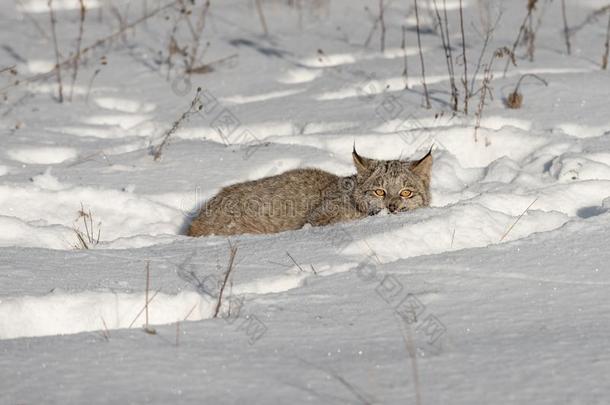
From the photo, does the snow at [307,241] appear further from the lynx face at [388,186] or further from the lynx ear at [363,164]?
the lynx ear at [363,164]

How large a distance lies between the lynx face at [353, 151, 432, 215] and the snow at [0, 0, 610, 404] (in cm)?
27

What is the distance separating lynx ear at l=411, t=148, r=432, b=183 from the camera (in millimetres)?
5086

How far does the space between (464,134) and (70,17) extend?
5905 mm

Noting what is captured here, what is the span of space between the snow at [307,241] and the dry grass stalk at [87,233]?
0.03m

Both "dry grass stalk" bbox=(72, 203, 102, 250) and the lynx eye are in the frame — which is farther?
the lynx eye

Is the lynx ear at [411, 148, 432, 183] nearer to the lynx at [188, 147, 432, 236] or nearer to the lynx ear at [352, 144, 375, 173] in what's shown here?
the lynx at [188, 147, 432, 236]

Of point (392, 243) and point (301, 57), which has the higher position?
point (392, 243)

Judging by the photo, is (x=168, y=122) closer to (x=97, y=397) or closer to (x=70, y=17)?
(x=70, y=17)

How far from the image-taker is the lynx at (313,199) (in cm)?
502

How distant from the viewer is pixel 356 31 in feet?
30.9

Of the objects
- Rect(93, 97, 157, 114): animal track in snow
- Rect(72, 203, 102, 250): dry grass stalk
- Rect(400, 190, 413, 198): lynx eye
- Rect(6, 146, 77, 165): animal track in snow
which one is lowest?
Rect(93, 97, 157, 114): animal track in snow

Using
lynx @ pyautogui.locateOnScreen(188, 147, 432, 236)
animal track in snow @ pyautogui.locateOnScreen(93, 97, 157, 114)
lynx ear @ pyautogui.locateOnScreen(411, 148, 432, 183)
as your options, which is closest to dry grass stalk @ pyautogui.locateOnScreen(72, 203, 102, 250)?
lynx @ pyautogui.locateOnScreen(188, 147, 432, 236)

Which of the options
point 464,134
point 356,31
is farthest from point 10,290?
point 356,31

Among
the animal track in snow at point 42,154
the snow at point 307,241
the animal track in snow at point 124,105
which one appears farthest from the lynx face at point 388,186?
the animal track in snow at point 124,105
